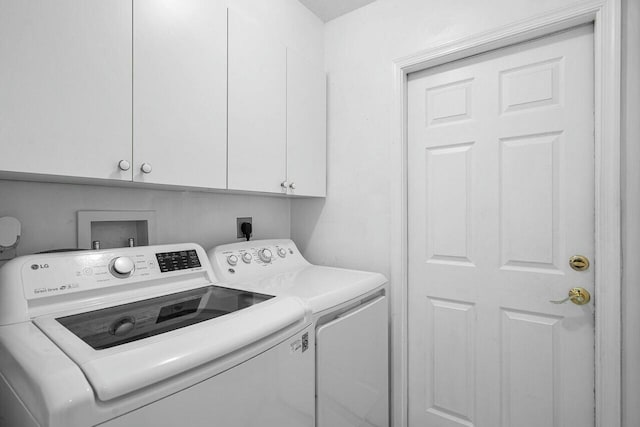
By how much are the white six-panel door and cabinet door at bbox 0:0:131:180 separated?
1.42 metres

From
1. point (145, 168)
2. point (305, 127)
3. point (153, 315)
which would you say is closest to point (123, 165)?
point (145, 168)

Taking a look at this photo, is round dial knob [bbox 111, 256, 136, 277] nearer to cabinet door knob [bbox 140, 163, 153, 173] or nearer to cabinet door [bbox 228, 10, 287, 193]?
cabinet door knob [bbox 140, 163, 153, 173]

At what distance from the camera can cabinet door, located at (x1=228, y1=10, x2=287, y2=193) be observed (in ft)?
4.52

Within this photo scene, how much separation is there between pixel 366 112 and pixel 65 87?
56.2 inches

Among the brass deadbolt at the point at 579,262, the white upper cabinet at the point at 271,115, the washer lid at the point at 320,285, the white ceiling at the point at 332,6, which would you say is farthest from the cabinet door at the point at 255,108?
the brass deadbolt at the point at 579,262

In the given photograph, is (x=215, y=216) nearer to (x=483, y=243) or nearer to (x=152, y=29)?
(x=152, y=29)

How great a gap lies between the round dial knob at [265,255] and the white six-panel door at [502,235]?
809 mm

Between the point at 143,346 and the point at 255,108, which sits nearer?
the point at 143,346

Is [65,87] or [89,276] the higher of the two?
[65,87]

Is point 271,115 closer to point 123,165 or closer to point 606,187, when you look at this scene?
point 123,165

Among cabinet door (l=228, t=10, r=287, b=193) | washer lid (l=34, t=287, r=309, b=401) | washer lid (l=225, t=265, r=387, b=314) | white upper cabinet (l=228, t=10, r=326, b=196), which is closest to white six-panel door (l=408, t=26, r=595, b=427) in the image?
washer lid (l=225, t=265, r=387, b=314)

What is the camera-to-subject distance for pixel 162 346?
0.71 meters

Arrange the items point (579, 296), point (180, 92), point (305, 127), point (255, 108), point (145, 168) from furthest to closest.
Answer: point (305, 127), point (255, 108), point (579, 296), point (180, 92), point (145, 168)

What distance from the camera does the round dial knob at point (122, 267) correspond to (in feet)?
3.54
